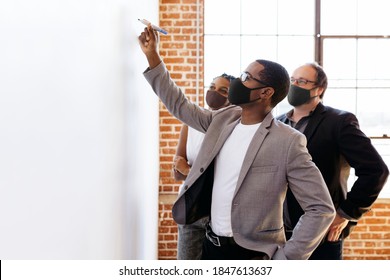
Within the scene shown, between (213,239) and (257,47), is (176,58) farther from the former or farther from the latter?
(213,239)

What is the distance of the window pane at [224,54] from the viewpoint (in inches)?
174

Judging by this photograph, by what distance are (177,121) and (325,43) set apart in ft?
4.88

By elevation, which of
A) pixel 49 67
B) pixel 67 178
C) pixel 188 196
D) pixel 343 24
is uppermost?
pixel 343 24

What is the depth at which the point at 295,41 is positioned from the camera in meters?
4.42

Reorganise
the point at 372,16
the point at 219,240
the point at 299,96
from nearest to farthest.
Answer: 1. the point at 219,240
2. the point at 299,96
3. the point at 372,16

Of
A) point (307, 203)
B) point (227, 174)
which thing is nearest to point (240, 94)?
point (227, 174)

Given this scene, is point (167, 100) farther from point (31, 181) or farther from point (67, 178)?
point (31, 181)

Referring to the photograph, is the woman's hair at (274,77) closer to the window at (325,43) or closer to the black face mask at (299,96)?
the black face mask at (299,96)

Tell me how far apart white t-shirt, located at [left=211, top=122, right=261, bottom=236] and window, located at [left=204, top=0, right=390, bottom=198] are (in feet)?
8.46

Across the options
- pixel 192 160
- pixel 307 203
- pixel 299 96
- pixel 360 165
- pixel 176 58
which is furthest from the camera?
pixel 176 58

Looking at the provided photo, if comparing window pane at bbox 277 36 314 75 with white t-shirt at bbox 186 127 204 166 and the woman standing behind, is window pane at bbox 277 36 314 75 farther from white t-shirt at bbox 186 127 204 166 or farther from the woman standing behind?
white t-shirt at bbox 186 127 204 166

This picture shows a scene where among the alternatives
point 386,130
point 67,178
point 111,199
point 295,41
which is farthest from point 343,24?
point 67,178

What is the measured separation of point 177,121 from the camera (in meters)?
4.21

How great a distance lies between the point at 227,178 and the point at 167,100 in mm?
468
